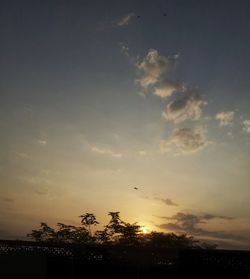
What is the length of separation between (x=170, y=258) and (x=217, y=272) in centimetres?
133

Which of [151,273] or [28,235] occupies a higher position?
[28,235]

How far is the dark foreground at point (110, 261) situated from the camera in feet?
28.4

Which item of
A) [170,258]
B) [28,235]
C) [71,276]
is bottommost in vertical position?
[71,276]

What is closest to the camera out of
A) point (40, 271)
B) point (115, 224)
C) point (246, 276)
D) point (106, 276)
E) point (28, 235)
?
point (246, 276)

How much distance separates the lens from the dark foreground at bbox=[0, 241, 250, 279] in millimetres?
8648

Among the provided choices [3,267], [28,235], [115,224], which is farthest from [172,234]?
[3,267]

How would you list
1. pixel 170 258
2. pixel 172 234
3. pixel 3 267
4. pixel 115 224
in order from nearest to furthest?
pixel 170 258, pixel 3 267, pixel 115 224, pixel 172 234

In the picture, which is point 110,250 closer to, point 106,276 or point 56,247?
point 106,276

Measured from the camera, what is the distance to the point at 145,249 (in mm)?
9617

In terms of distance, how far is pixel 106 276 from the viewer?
10.0 m

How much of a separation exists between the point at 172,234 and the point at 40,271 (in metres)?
42.8

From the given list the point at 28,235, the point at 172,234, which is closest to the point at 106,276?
the point at 28,235

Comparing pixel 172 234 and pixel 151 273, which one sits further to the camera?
pixel 172 234

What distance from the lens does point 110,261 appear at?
33.5 feet
